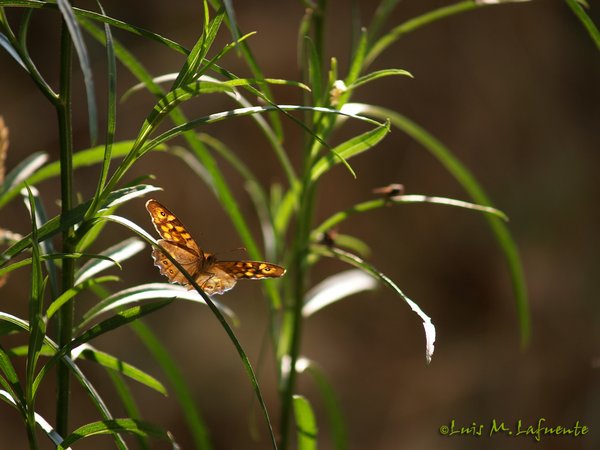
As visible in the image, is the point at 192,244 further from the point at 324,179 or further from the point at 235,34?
the point at 324,179

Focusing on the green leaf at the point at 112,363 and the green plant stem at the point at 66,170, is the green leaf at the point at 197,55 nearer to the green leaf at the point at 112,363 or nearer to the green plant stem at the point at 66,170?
the green plant stem at the point at 66,170

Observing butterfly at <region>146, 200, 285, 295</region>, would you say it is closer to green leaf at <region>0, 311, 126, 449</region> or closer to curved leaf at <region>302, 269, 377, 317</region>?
green leaf at <region>0, 311, 126, 449</region>

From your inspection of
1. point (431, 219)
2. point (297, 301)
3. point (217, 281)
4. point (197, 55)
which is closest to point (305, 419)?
point (297, 301)

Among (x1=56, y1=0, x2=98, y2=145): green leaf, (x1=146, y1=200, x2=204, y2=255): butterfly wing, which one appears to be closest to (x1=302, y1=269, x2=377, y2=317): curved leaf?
(x1=146, y1=200, x2=204, y2=255): butterfly wing

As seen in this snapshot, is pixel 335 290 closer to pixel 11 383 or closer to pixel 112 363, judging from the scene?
pixel 112 363

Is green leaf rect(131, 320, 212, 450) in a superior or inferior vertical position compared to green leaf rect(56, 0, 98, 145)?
inferior

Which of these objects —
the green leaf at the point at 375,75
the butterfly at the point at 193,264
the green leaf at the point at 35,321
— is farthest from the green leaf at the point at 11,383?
the green leaf at the point at 375,75
